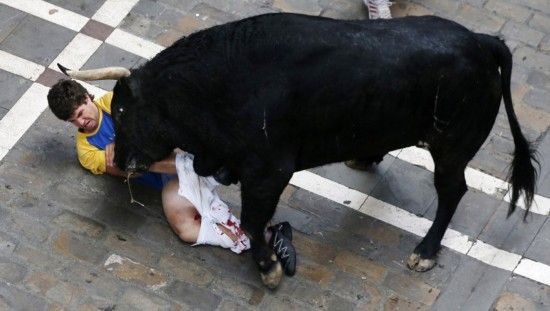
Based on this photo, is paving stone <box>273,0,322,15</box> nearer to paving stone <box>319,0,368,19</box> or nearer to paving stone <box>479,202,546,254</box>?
paving stone <box>319,0,368,19</box>

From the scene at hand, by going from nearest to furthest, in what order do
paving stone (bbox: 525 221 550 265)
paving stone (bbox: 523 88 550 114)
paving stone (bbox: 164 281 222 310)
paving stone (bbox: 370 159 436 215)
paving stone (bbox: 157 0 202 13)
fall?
paving stone (bbox: 164 281 222 310)
paving stone (bbox: 525 221 550 265)
paving stone (bbox: 370 159 436 215)
paving stone (bbox: 523 88 550 114)
paving stone (bbox: 157 0 202 13)

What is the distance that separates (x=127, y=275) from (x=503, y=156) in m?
2.80

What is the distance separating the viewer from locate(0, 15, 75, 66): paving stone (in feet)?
26.1

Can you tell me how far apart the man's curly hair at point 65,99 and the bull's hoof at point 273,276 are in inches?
63.5

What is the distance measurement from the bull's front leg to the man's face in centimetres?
121

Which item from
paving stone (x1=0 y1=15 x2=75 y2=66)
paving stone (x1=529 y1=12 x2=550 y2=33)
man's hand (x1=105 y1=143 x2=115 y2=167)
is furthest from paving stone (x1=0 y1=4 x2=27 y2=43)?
paving stone (x1=529 y1=12 x2=550 y2=33)

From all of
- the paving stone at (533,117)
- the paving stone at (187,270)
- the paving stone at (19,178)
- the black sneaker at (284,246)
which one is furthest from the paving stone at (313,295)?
the paving stone at (533,117)

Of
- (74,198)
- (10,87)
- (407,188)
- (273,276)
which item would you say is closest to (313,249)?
(273,276)

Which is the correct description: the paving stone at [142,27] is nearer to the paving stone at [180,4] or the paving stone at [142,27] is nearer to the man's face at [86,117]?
the paving stone at [180,4]

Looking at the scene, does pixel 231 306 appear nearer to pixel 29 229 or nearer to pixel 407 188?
pixel 29 229

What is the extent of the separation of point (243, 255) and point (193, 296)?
464 millimetres

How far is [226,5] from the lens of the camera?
8492 mm

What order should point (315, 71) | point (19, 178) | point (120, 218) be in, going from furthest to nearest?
point (19, 178) → point (120, 218) → point (315, 71)

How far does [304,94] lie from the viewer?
19.2 ft
